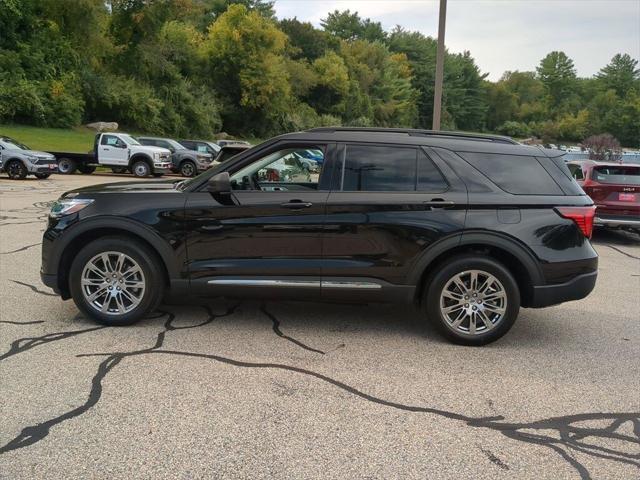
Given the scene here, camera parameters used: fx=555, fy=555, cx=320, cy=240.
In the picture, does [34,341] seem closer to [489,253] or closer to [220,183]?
[220,183]

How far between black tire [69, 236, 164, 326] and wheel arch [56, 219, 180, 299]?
0.17 ft

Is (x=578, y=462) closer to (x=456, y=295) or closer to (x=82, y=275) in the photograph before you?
(x=456, y=295)

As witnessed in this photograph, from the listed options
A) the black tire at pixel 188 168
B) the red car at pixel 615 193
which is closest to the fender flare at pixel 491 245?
the red car at pixel 615 193

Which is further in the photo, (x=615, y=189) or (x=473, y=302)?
(x=615, y=189)

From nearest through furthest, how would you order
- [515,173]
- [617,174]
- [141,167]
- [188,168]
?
[515,173] → [617,174] → [141,167] → [188,168]

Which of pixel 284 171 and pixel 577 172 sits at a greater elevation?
pixel 284 171

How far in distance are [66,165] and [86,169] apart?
34.8 inches

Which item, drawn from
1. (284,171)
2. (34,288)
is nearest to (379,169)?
(284,171)

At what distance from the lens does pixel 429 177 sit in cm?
468

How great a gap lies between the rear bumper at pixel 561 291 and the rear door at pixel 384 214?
2.91ft

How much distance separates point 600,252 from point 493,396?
719cm

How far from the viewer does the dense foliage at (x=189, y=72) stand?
128 feet

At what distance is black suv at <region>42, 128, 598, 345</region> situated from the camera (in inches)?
181

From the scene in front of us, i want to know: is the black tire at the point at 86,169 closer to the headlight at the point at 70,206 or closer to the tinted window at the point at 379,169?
the headlight at the point at 70,206
